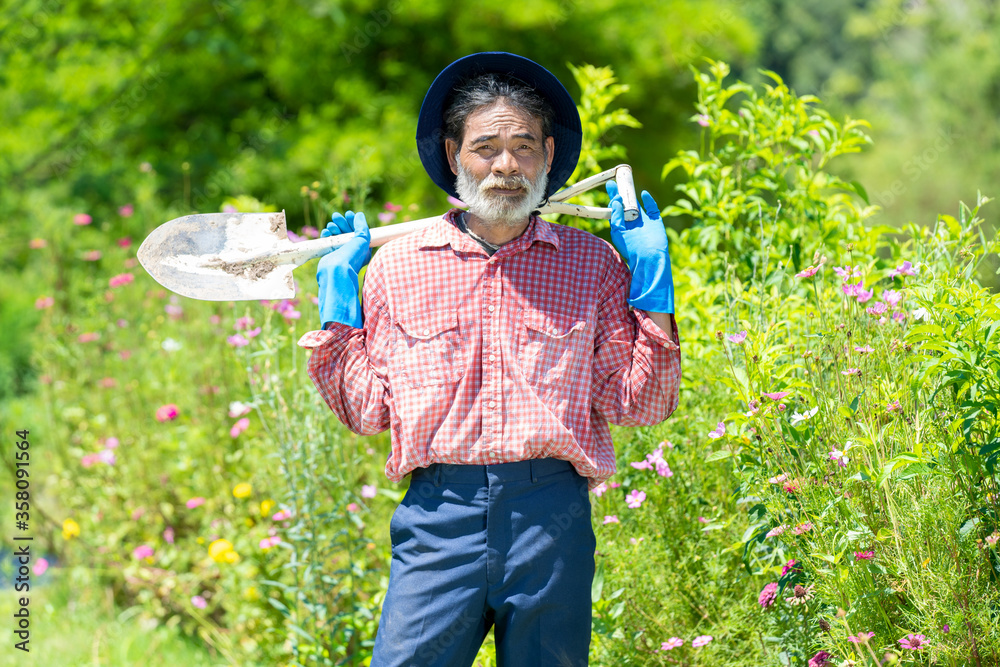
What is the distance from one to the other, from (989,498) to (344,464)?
175 cm

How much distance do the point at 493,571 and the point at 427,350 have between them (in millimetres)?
449

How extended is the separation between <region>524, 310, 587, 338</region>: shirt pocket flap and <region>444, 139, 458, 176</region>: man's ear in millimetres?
390

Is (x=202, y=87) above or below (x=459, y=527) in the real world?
above

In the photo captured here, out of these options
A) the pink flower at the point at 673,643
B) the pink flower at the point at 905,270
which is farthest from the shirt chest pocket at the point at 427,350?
the pink flower at the point at 905,270

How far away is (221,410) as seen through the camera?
344 cm

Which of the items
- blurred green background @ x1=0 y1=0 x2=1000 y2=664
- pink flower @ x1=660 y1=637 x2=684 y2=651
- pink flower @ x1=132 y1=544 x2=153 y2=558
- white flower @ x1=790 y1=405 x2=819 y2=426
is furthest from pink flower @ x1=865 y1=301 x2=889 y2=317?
blurred green background @ x1=0 y1=0 x2=1000 y2=664

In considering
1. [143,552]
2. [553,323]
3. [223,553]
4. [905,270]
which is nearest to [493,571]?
[553,323]

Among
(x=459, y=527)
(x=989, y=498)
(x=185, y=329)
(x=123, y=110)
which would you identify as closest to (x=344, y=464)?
(x=459, y=527)

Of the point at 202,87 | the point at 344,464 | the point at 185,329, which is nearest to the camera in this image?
the point at 344,464

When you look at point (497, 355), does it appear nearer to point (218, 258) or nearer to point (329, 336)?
point (329, 336)

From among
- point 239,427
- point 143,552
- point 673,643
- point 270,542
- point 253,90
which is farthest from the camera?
point 253,90

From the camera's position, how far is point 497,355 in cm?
179

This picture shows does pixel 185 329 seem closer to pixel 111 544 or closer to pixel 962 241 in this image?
pixel 111 544

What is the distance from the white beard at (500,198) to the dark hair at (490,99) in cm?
12
